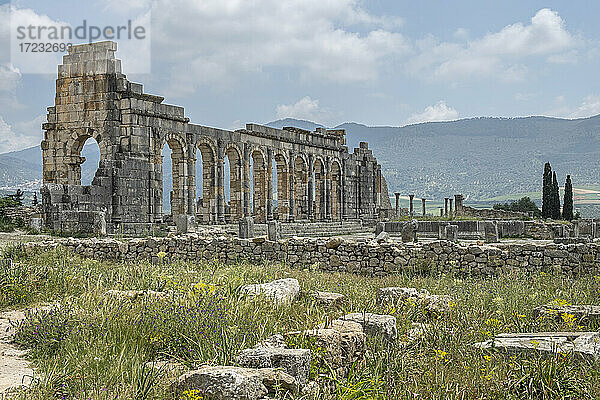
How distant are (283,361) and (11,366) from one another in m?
2.98

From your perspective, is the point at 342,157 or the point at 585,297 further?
the point at 342,157

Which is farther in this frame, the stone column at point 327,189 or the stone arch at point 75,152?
the stone column at point 327,189

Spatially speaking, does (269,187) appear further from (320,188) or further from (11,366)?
(11,366)

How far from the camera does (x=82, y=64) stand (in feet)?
84.4

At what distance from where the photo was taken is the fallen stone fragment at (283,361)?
222 inches

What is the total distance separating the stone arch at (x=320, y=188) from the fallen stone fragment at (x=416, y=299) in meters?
31.5

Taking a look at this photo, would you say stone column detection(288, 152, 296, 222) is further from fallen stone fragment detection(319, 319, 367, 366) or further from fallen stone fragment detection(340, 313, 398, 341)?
fallen stone fragment detection(319, 319, 367, 366)

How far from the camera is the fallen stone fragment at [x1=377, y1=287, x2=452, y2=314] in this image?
8.93m

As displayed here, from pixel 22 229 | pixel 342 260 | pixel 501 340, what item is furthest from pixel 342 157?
pixel 501 340

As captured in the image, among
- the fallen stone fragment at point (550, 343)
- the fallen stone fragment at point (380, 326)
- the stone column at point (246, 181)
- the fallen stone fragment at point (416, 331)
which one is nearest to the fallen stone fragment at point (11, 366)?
the fallen stone fragment at point (380, 326)

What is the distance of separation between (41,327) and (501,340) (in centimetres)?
542

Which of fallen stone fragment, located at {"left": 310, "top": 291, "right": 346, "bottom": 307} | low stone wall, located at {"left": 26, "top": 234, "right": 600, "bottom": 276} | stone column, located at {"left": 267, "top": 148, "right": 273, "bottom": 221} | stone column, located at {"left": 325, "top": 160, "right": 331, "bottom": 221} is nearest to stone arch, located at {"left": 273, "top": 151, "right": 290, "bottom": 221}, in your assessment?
stone column, located at {"left": 267, "top": 148, "right": 273, "bottom": 221}

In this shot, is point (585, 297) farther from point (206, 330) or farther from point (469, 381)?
point (206, 330)

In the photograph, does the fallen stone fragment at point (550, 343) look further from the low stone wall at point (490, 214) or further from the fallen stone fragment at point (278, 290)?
the low stone wall at point (490, 214)
